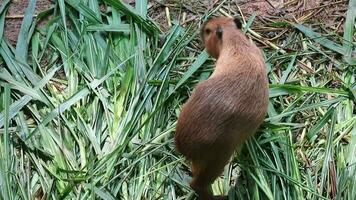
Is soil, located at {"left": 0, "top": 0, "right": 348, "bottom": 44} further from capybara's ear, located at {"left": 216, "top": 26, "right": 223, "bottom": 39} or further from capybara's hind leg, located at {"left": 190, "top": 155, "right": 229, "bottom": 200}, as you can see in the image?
capybara's hind leg, located at {"left": 190, "top": 155, "right": 229, "bottom": 200}

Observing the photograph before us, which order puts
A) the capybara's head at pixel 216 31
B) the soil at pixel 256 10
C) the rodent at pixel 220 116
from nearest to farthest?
the rodent at pixel 220 116 → the capybara's head at pixel 216 31 → the soil at pixel 256 10

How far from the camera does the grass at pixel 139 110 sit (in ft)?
13.8

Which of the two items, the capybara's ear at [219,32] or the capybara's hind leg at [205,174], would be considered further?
the capybara's ear at [219,32]

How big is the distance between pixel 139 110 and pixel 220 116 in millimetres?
825

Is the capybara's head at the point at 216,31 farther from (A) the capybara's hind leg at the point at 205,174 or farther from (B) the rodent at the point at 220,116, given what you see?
(A) the capybara's hind leg at the point at 205,174

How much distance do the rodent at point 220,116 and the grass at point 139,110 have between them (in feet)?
1.14

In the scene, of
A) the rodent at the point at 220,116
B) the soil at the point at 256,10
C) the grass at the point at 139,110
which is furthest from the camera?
the soil at the point at 256,10

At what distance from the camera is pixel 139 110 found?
177 inches

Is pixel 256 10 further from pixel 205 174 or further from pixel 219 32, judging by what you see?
pixel 205 174

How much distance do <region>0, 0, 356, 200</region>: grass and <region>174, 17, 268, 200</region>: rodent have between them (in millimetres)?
347

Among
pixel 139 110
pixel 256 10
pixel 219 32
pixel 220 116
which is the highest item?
pixel 219 32

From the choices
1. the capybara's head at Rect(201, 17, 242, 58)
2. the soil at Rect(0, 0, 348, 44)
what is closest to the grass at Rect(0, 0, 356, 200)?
the soil at Rect(0, 0, 348, 44)

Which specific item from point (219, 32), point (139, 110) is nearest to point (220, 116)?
point (219, 32)

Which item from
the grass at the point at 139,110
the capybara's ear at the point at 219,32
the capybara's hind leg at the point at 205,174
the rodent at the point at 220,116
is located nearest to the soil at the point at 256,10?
the grass at the point at 139,110
